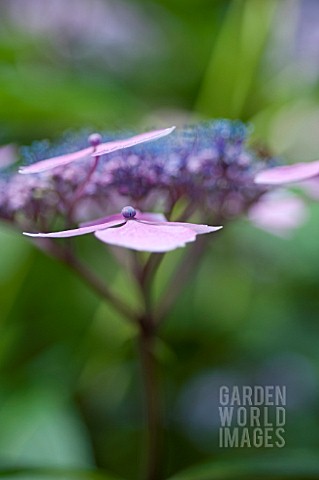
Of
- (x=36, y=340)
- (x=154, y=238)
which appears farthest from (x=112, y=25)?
(x=154, y=238)

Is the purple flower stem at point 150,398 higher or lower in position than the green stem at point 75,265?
lower

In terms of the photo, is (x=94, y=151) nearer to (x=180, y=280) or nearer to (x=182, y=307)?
(x=180, y=280)

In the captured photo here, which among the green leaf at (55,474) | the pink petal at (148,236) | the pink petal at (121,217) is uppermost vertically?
the pink petal at (121,217)

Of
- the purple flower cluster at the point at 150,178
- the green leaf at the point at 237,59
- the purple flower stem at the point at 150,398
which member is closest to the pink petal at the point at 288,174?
the purple flower cluster at the point at 150,178

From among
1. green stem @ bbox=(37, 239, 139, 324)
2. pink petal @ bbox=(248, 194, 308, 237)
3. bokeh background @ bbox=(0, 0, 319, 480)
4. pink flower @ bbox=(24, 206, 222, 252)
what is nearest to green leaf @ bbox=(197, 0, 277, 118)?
bokeh background @ bbox=(0, 0, 319, 480)

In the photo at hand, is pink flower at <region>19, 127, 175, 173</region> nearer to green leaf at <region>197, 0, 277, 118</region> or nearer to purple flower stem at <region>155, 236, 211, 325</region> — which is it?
purple flower stem at <region>155, 236, 211, 325</region>

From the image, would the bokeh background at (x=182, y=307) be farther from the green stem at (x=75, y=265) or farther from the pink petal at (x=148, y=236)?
the pink petal at (x=148, y=236)

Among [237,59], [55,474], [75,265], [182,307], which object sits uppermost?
[237,59]

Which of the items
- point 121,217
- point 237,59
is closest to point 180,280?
point 121,217
